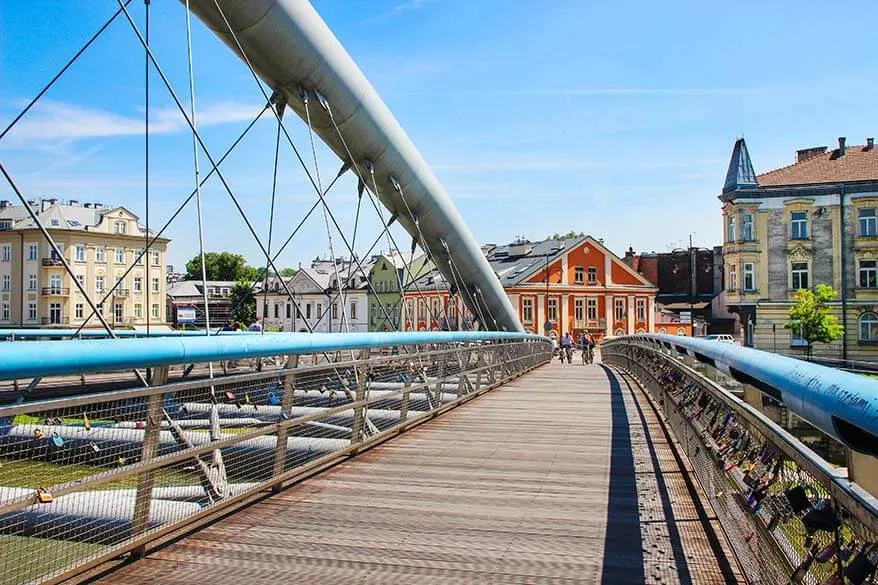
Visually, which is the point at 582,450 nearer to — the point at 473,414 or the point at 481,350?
the point at 473,414

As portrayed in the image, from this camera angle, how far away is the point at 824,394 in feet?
6.57

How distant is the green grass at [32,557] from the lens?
9.14 feet

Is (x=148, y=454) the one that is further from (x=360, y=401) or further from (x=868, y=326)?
(x=868, y=326)

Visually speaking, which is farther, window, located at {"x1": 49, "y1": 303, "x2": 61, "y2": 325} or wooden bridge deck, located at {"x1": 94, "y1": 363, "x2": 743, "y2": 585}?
window, located at {"x1": 49, "y1": 303, "x2": 61, "y2": 325}

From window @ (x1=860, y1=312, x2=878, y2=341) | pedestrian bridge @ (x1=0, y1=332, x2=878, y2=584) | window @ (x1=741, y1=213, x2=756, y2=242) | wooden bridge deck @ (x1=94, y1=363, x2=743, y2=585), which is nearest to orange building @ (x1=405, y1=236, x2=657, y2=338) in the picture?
window @ (x1=741, y1=213, x2=756, y2=242)

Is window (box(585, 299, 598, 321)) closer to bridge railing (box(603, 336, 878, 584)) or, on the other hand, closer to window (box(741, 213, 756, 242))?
window (box(741, 213, 756, 242))

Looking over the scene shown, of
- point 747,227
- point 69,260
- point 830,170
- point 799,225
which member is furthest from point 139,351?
point 830,170

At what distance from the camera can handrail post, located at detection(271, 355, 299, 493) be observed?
4812 millimetres

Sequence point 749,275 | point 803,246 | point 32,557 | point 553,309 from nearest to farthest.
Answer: point 32,557
point 803,246
point 749,275
point 553,309

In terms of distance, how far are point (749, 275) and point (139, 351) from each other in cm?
4777

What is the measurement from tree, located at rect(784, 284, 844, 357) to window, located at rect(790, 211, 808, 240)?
10.1 ft

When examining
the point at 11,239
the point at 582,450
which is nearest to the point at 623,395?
the point at 582,450

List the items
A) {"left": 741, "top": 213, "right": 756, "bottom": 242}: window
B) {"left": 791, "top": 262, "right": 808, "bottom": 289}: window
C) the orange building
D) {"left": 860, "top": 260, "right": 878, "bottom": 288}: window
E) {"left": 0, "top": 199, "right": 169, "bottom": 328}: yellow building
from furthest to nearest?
the orange building
{"left": 741, "top": 213, "right": 756, "bottom": 242}: window
{"left": 791, "top": 262, "right": 808, "bottom": 289}: window
{"left": 860, "top": 260, "right": 878, "bottom": 288}: window
{"left": 0, "top": 199, "right": 169, "bottom": 328}: yellow building

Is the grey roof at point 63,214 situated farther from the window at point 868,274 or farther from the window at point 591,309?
the window at point 868,274
